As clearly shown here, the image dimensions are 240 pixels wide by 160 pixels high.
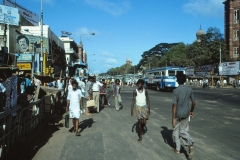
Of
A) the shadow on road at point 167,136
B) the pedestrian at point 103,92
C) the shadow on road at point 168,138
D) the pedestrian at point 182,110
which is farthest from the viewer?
the pedestrian at point 103,92

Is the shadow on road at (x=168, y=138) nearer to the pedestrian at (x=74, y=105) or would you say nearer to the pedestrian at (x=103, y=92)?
the pedestrian at (x=74, y=105)

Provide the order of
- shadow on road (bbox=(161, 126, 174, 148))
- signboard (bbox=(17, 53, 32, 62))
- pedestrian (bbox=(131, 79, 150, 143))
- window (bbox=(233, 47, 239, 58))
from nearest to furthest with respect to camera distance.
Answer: shadow on road (bbox=(161, 126, 174, 148)) < pedestrian (bbox=(131, 79, 150, 143)) < signboard (bbox=(17, 53, 32, 62)) < window (bbox=(233, 47, 239, 58))

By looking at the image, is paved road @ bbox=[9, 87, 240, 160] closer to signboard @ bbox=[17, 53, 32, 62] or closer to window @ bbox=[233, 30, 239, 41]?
signboard @ bbox=[17, 53, 32, 62]

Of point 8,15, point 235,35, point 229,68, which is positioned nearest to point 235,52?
point 235,35

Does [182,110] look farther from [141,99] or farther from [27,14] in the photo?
[27,14]

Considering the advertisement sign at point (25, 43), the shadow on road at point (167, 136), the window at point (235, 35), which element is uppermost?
the window at point (235, 35)

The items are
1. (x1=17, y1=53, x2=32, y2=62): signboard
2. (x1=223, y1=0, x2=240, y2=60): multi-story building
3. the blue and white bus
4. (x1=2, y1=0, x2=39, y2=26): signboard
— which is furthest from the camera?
(x1=223, y1=0, x2=240, y2=60): multi-story building

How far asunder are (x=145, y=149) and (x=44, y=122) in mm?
4801

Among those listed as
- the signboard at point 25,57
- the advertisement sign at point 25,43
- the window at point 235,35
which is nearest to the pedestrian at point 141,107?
the advertisement sign at point 25,43

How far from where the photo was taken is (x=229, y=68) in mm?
48500

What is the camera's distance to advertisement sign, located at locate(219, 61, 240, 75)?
46588mm

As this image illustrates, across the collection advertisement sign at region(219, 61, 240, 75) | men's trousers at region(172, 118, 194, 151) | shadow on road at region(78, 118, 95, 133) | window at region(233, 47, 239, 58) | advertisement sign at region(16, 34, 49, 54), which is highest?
window at region(233, 47, 239, 58)

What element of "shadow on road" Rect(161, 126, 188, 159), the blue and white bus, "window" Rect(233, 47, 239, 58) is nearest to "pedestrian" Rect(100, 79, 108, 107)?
"shadow on road" Rect(161, 126, 188, 159)

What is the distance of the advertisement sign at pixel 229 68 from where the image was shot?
46.6 m
